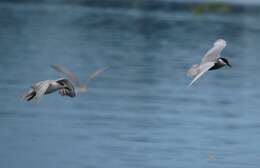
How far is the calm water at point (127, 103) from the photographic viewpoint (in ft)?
55.2

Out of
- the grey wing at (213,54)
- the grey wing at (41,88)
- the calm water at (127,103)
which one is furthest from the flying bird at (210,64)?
the calm water at (127,103)

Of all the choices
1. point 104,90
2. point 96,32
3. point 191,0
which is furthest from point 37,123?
point 191,0

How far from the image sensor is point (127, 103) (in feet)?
73.7

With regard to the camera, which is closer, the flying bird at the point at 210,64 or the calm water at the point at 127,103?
the flying bird at the point at 210,64

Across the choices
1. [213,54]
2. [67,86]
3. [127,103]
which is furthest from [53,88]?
[127,103]

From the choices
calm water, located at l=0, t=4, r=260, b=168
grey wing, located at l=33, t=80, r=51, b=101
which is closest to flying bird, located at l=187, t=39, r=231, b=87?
grey wing, located at l=33, t=80, r=51, b=101

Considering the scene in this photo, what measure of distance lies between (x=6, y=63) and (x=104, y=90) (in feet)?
15.2

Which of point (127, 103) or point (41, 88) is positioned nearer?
point (41, 88)

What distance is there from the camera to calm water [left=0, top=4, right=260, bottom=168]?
16812 mm

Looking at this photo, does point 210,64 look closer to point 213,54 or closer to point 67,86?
point 213,54

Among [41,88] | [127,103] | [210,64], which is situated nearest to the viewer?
[41,88]

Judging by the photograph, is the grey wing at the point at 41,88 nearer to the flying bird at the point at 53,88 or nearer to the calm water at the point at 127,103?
the flying bird at the point at 53,88

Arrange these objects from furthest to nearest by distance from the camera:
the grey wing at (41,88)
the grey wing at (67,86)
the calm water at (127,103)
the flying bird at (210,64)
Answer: the calm water at (127,103) < the flying bird at (210,64) < the grey wing at (67,86) < the grey wing at (41,88)

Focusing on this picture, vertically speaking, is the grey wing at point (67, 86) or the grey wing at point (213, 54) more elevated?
the grey wing at point (213, 54)
